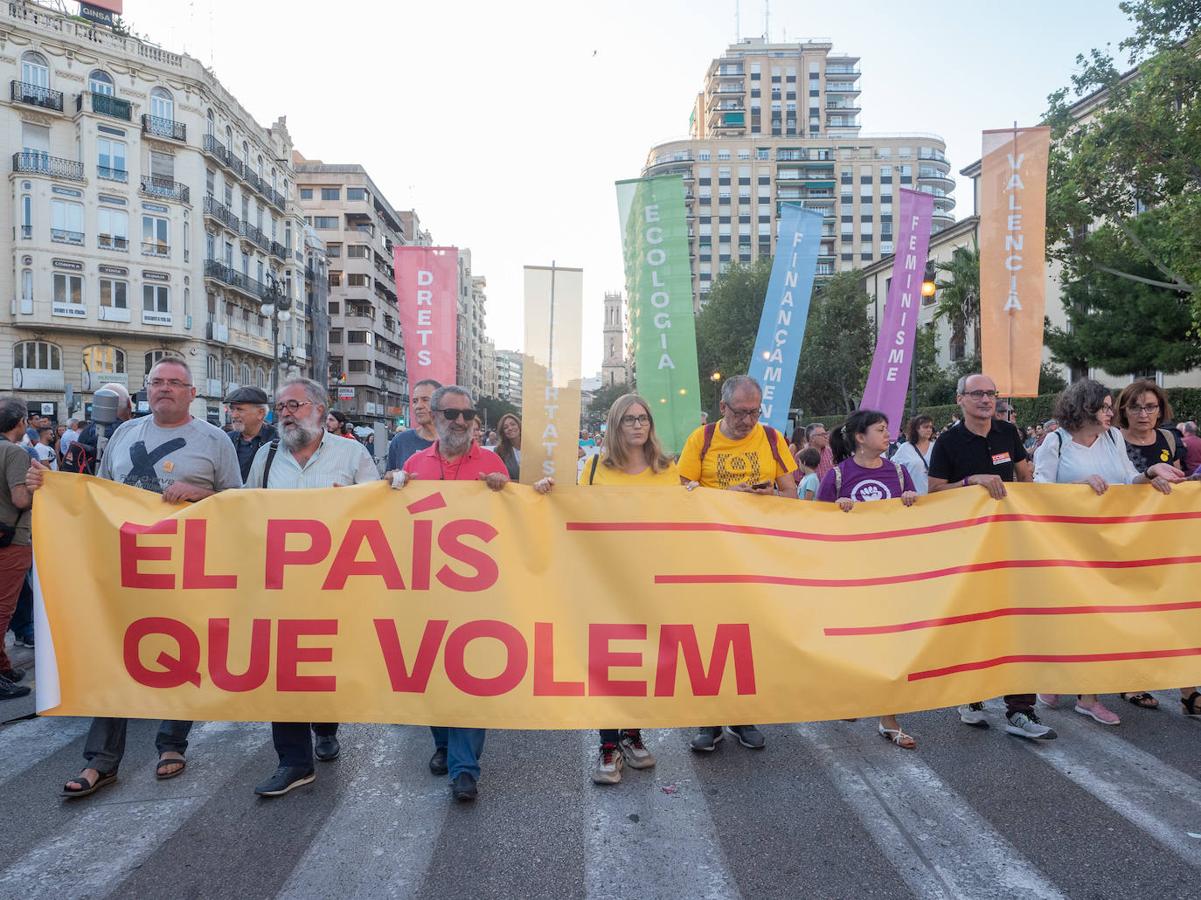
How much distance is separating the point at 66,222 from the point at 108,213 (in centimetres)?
188

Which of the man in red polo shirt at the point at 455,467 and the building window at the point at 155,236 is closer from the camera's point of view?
the man in red polo shirt at the point at 455,467

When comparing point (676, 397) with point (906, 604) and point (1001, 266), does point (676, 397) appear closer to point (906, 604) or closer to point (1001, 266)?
point (1001, 266)

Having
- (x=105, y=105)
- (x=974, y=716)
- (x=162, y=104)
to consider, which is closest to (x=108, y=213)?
(x=105, y=105)

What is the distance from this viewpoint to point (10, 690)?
224 inches

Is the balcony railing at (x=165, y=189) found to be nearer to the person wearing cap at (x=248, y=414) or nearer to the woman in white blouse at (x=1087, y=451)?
the person wearing cap at (x=248, y=414)

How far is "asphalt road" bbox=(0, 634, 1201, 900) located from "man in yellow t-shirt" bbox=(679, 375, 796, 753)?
794 mm

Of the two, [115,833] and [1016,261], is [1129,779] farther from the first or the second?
[1016,261]

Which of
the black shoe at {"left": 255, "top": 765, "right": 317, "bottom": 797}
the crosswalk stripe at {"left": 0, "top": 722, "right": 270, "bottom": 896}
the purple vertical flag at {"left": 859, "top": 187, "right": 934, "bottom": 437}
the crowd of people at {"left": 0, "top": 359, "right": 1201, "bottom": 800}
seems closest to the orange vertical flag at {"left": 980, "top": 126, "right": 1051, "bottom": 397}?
the crowd of people at {"left": 0, "top": 359, "right": 1201, "bottom": 800}

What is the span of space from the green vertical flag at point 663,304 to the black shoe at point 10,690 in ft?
18.3

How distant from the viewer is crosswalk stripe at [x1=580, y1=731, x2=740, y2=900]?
3.13 metres

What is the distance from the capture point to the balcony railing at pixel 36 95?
36844 mm

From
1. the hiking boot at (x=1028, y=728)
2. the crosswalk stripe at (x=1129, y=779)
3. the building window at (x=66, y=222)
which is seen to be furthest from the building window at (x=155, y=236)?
the crosswalk stripe at (x=1129, y=779)

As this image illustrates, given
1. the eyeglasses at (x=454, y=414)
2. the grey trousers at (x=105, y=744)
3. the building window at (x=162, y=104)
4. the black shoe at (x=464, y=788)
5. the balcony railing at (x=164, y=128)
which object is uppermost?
the building window at (x=162, y=104)

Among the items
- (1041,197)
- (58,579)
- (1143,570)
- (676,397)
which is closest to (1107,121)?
(1041,197)
